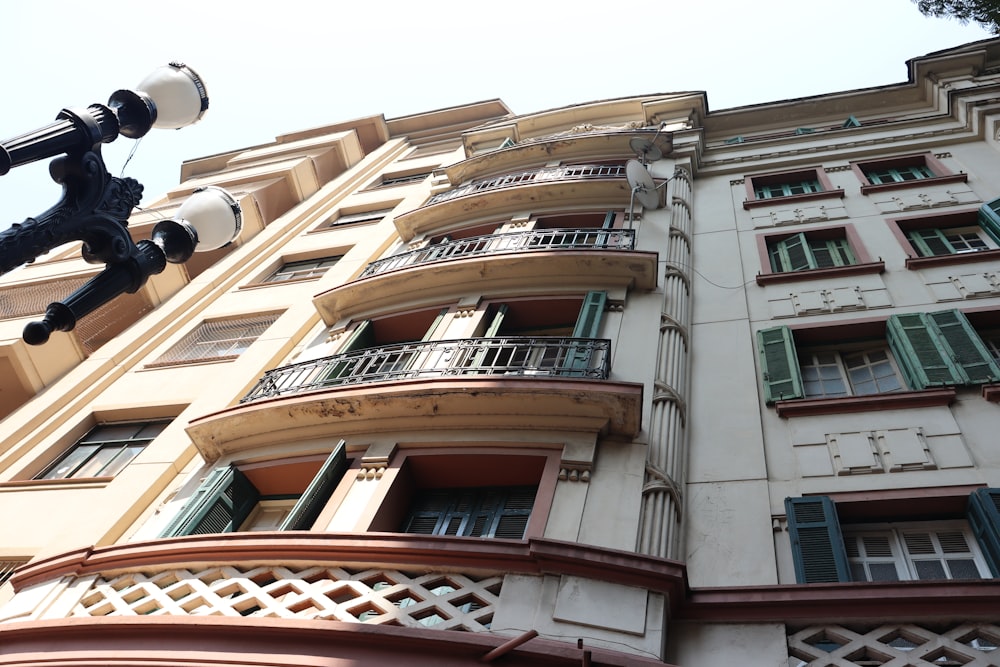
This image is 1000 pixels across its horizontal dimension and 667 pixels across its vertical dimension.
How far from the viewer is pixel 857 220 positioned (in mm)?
13125

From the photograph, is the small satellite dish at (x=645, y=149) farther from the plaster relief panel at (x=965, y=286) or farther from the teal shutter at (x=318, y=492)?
the teal shutter at (x=318, y=492)

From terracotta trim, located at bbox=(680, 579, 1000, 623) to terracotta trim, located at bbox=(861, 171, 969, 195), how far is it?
10.0 m

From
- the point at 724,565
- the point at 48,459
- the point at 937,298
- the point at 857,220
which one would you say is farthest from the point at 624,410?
the point at 48,459

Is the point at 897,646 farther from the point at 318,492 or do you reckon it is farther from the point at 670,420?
the point at 318,492

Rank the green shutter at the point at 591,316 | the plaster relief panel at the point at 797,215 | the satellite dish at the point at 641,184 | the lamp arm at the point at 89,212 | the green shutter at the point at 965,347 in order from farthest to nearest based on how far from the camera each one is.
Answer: the satellite dish at the point at 641,184 < the plaster relief panel at the point at 797,215 < the green shutter at the point at 591,316 < the green shutter at the point at 965,347 < the lamp arm at the point at 89,212

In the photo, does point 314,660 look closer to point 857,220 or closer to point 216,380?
point 216,380

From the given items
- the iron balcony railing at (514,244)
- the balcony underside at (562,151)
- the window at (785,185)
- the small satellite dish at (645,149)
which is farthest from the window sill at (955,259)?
the balcony underside at (562,151)

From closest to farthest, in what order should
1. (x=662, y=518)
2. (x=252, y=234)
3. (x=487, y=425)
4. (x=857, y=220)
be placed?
(x=662, y=518), (x=487, y=425), (x=857, y=220), (x=252, y=234)

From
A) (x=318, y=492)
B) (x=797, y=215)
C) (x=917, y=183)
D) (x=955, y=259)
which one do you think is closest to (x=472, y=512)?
(x=318, y=492)

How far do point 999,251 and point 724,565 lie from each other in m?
7.30

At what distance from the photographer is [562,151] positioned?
59.9ft

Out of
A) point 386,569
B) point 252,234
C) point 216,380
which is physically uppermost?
point 252,234

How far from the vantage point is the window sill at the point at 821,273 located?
11.1 m

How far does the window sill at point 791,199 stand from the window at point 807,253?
1.43 meters
